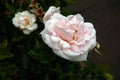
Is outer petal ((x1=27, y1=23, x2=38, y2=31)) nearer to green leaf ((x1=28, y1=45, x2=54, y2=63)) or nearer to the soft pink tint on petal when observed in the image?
green leaf ((x1=28, y1=45, x2=54, y2=63))

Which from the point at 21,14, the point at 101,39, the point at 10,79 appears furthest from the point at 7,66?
the point at 101,39

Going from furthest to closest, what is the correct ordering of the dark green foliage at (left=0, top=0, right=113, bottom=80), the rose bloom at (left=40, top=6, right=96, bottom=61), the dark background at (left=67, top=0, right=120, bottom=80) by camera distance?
the dark background at (left=67, top=0, right=120, bottom=80) < the dark green foliage at (left=0, top=0, right=113, bottom=80) < the rose bloom at (left=40, top=6, right=96, bottom=61)

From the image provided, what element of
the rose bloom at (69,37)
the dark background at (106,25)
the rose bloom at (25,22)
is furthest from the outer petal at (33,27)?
the dark background at (106,25)

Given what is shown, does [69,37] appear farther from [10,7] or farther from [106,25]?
[106,25]

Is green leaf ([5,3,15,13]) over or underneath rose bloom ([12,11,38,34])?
over

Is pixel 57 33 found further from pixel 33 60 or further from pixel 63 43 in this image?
pixel 33 60

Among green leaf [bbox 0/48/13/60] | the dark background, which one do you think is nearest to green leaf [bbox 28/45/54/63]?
green leaf [bbox 0/48/13/60]

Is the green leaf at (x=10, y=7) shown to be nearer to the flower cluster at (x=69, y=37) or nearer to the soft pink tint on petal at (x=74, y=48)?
the flower cluster at (x=69, y=37)
